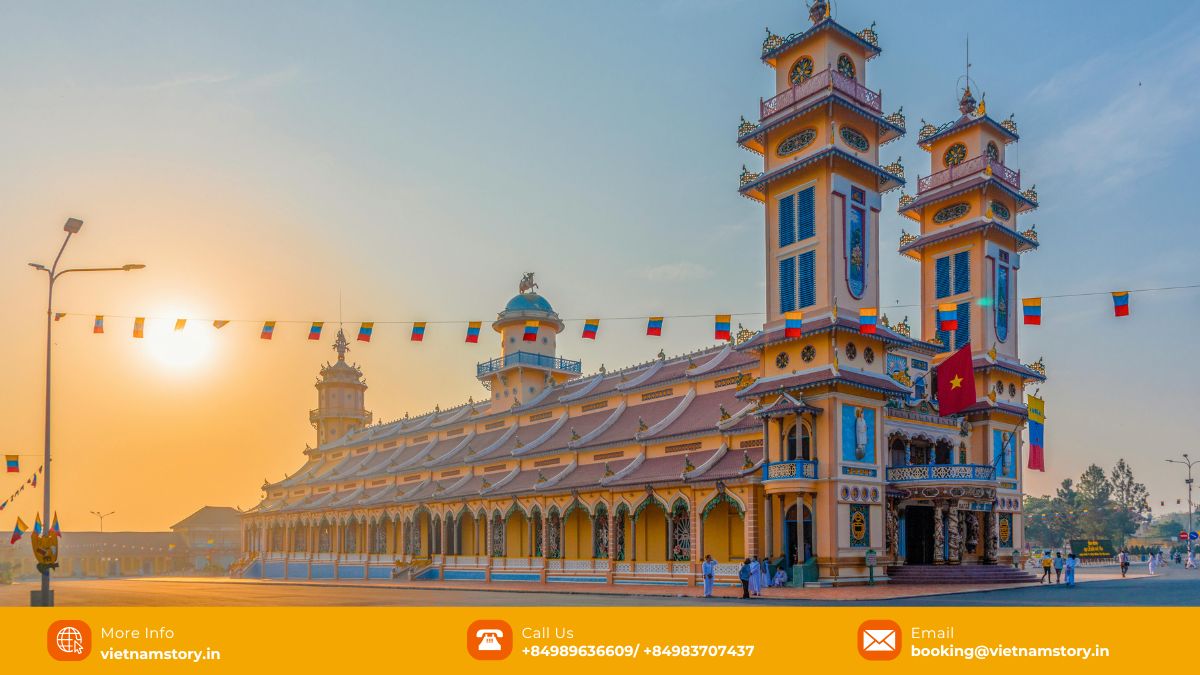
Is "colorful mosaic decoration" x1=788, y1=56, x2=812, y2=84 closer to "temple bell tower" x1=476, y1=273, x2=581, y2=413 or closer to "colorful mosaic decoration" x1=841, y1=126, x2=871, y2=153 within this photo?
"colorful mosaic decoration" x1=841, y1=126, x2=871, y2=153

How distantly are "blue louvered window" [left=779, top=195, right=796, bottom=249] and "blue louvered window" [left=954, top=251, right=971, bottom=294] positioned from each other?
1213 cm

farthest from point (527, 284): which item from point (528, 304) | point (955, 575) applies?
point (955, 575)

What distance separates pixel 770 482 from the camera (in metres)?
39.6

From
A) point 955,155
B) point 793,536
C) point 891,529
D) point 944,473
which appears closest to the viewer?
point 793,536

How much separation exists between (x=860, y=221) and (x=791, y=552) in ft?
44.6

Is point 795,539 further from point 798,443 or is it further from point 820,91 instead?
point 820,91

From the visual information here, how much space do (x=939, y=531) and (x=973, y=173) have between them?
1824 cm

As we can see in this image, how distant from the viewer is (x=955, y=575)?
130 feet

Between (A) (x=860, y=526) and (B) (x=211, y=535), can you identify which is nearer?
(A) (x=860, y=526)

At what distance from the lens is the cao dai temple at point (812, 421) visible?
1577 inches

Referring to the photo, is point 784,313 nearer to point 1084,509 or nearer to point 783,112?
point 783,112
